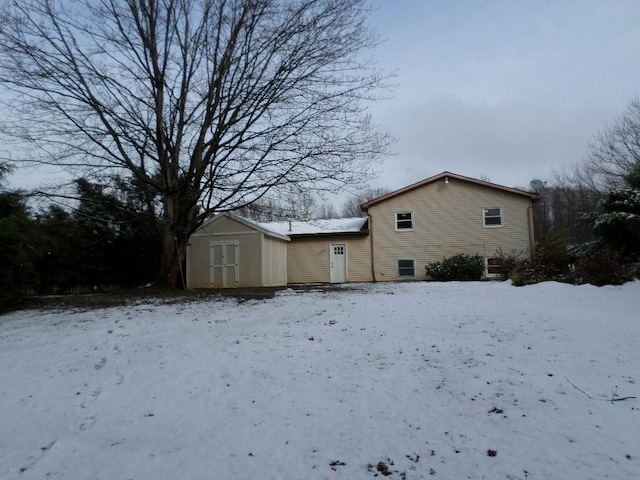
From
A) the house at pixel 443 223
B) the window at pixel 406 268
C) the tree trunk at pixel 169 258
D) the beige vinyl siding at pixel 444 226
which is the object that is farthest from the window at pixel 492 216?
→ the tree trunk at pixel 169 258

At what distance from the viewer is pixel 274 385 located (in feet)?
13.3

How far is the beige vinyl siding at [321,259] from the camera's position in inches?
841

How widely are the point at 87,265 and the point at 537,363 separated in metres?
16.1

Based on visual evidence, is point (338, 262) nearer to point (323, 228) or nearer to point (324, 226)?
point (324, 226)

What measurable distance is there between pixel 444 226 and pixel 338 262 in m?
5.95

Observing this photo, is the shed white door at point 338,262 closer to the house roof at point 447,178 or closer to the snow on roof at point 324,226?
the snow on roof at point 324,226

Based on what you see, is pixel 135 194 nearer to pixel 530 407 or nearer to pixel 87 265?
pixel 87 265

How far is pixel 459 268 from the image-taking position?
60.6ft

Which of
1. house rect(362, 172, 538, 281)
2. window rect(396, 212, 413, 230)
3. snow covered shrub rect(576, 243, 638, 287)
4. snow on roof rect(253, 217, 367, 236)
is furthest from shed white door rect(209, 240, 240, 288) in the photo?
snow covered shrub rect(576, 243, 638, 287)

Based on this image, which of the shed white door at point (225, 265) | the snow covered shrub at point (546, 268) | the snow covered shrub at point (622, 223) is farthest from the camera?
the shed white door at point (225, 265)

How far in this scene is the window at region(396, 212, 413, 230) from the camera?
20891mm

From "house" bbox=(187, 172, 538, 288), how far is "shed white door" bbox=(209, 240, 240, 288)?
0.04 m

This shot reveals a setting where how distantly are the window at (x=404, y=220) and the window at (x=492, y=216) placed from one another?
365 cm

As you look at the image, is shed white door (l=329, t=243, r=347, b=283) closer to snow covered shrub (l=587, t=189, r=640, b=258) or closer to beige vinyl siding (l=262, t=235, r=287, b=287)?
beige vinyl siding (l=262, t=235, r=287, b=287)
